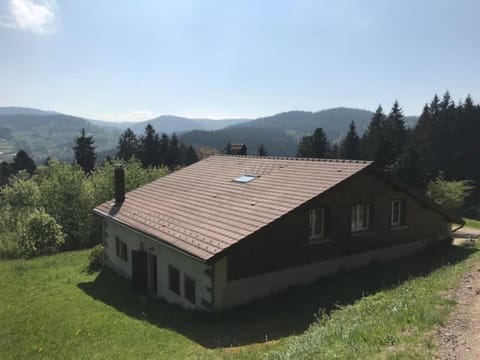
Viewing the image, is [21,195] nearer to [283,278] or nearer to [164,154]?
[283,278]

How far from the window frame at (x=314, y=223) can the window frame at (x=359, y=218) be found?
4.99ft

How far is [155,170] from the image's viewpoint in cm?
4269

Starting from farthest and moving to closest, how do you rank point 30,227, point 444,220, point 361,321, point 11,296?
point 30,227 < point 444,220 < point 11,296 < point 361,321

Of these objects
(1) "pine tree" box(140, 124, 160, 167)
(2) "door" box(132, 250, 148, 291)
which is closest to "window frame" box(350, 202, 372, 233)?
(2) "door" box(132, 250, 148, 291)

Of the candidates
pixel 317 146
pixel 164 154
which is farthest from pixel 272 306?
pixel 164 154

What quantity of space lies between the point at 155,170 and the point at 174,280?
91.6 feet

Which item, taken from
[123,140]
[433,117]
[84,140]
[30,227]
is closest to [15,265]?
[30,227]

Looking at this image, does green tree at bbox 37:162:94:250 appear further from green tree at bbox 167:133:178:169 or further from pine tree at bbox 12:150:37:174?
pine tree at bbox 12:150:37:174

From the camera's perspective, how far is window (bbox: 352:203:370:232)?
690 inches

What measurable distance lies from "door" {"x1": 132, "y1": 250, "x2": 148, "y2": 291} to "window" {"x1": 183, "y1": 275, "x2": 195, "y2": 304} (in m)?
3.36

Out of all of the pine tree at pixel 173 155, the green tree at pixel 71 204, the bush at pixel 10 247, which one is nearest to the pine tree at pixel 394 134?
the pine tree at pixel 173 155

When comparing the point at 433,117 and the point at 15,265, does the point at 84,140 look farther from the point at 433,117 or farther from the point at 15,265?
the point at 433,117

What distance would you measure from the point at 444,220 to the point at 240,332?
13.6 meters

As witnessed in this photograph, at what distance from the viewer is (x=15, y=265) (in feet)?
83.1
